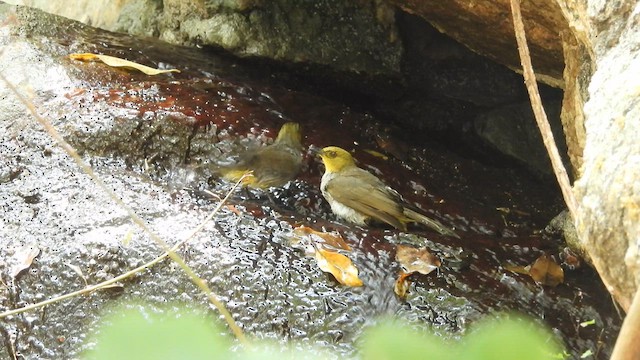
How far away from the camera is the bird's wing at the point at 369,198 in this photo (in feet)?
14.5

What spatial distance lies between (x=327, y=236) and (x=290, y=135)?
1.17m

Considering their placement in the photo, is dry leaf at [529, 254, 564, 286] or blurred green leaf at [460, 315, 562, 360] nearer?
blurred green leaf at [460, 315, 562, 360]

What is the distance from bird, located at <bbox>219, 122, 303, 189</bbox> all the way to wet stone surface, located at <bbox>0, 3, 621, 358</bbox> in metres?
0.08

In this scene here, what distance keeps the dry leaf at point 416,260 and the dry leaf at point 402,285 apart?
0.04 metres

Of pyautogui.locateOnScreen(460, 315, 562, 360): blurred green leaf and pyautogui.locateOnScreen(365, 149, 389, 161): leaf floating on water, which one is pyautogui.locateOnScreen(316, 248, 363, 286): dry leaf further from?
pyautogui.locateOnScreen(460, 315, 562, 360): blurred green leaf

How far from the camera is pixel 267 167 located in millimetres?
4547

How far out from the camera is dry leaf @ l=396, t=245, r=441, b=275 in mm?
3725

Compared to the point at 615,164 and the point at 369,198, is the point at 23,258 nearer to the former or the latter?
the point at 369,198

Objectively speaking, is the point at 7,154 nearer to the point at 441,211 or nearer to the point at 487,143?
the point at 441,211

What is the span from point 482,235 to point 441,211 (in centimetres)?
32

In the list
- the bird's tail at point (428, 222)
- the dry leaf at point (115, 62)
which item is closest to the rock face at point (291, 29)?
the dry leaf at point (115, 62)

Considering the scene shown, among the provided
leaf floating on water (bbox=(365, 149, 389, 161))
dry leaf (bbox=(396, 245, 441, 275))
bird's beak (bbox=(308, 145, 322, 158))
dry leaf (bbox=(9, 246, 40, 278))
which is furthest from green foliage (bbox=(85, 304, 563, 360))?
leaf floating on water (bbox=(365, 149, 389, 161))

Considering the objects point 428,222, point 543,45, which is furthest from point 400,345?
point 543,45

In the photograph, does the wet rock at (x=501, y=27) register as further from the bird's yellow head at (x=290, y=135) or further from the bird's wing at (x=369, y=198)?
the bird's yellow head at (x=290, y=135)
